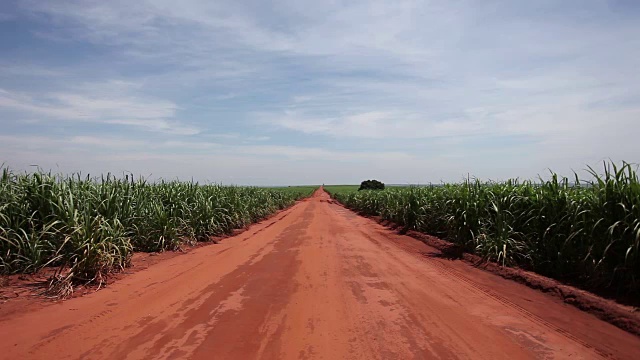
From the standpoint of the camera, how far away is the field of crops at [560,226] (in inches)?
253

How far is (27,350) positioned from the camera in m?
4.45

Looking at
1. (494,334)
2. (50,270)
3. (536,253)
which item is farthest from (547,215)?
(50,270)

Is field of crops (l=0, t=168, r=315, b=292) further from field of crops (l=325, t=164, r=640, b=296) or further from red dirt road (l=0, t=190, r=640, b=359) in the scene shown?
field of crops (l=325, t=164, r=640, b=296)

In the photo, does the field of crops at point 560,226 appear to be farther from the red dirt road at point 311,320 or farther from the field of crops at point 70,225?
the field of crops at point 70,225

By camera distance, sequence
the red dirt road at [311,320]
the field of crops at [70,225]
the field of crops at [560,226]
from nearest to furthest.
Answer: the red dirt road at [311,320]
the field of crops at [560,226]
the field of crops at [70,225]

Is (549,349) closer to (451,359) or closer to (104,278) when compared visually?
(451,359)

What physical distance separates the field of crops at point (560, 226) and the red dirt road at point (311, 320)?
982 millimetres

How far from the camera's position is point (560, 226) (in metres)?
8.01

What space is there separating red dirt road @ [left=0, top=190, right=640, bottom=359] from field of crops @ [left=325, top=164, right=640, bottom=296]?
982mm

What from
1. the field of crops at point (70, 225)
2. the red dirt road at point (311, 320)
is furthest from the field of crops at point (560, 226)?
the field of crops at point (70, 225)

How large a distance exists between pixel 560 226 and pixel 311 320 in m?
5.63

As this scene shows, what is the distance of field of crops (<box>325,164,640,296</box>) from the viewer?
21.1 ft

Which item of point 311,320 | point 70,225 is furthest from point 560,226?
point 70,225

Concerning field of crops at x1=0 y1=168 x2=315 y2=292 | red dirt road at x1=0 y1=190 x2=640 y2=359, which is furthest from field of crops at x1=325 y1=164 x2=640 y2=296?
field of crops at x1=0 y1=168 x2=315 y2=292
